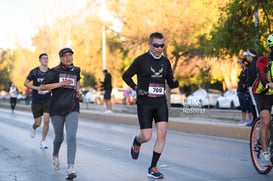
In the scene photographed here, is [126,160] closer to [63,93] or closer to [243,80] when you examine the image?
[63,93]

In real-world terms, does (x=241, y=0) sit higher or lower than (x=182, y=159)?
higher

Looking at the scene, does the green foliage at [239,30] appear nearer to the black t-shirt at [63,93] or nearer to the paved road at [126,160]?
the paved road at [126,160]

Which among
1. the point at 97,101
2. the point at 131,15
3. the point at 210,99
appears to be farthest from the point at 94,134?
the point at 97,101

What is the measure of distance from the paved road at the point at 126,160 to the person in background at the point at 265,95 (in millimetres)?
424

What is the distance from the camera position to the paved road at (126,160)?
7.62 meters

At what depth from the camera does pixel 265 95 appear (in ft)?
24.6

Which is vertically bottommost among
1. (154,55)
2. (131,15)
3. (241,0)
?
(154,55)

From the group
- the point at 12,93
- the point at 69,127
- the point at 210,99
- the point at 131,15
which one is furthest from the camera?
the point at 210,99

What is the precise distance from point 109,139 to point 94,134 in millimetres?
1606

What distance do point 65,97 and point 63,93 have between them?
7 centimetres

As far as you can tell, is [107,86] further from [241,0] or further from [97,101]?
[97,101]

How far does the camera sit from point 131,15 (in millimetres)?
27219

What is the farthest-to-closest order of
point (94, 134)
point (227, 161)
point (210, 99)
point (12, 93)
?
point (210, 99) < point (12, 93) < point (94, 134) < point (227, 161)

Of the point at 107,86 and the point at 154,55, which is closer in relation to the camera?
the point at 154,55
